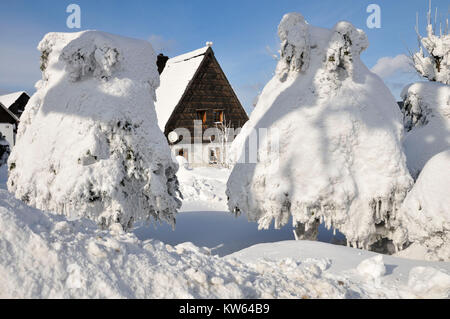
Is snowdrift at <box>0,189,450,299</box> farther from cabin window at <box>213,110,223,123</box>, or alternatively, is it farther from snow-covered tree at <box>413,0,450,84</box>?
cabin window at <box>213,110,223,123</box>

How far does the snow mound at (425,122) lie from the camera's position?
6402mm

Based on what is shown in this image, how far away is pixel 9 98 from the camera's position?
29.8 meters

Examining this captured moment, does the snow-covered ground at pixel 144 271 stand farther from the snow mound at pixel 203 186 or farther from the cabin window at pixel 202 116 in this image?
the cabin window at pixel 202 116

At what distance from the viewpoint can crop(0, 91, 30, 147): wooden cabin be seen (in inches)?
1033

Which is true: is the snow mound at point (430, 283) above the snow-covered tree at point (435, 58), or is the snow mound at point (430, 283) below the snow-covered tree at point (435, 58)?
below

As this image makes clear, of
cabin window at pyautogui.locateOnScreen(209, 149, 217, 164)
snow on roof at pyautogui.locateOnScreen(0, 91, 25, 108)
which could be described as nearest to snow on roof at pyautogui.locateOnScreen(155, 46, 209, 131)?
cabin window at pyautogui.locateOnScreen(209, 149, 217, 164)

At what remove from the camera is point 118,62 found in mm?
5727

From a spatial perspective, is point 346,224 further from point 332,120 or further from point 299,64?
point 299,64

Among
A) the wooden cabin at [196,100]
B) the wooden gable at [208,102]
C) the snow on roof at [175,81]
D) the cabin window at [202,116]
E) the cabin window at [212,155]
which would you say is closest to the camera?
the snow on roof at [175,81]

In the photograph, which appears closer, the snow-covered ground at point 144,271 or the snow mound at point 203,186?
the snow-covered ground at point 144,271

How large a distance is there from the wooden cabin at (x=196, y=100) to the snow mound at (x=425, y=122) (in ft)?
41.5

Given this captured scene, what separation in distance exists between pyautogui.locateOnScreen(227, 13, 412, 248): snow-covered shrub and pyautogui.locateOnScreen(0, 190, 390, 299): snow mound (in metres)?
2.37

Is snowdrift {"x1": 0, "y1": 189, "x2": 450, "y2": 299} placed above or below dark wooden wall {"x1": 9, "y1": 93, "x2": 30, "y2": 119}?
below

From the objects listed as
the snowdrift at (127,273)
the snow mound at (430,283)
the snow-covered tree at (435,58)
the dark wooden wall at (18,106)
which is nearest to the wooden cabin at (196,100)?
the snow-covered tree at (435,58)
